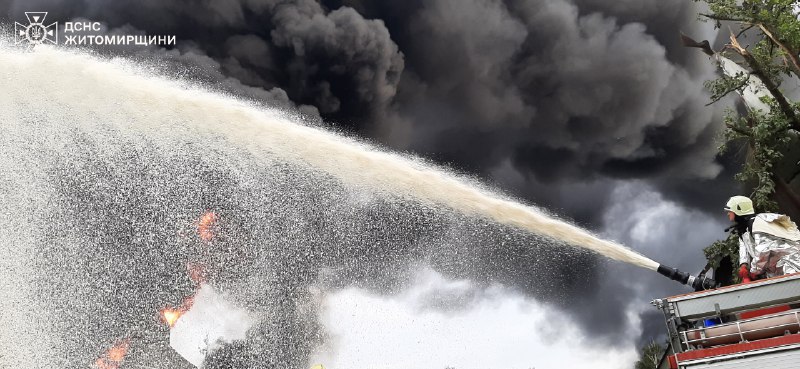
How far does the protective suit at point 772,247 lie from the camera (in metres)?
8.38

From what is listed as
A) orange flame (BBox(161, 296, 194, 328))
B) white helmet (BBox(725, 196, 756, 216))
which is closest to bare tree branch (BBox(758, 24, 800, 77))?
white helmet (BBox(725, 196, 756, 216))

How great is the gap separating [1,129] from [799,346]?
30.6 m

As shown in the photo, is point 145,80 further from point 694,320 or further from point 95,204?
point 95,204

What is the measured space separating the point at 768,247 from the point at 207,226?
38402 millimetres

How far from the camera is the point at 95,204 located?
44.6 meters

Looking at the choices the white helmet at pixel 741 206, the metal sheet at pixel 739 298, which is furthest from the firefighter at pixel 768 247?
the metal sheet at pixel 739 298

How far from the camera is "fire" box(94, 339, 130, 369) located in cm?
4392

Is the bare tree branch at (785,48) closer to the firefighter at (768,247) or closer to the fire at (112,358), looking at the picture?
the firefighter at (768,247)

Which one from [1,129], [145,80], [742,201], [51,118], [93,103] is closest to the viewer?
[742,201]

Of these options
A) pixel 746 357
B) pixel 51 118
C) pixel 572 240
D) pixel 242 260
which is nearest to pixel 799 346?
pixel 746 357

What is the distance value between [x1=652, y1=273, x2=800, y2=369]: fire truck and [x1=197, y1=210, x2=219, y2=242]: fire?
38.0 m

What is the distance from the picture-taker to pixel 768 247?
27.8 feet

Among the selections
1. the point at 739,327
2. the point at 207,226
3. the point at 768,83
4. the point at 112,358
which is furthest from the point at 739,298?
the point at 112,358

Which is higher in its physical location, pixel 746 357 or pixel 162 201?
pixel 162 201
